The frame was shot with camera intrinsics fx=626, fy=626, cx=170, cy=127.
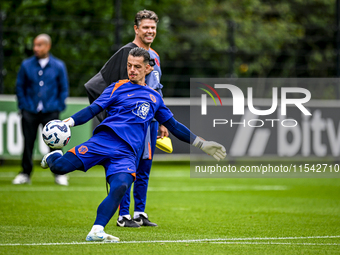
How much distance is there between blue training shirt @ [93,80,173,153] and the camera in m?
5.42

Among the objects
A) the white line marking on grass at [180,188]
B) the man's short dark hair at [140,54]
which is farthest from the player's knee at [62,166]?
the white line marking on grass at [180,188]

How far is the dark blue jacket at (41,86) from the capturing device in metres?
10.2

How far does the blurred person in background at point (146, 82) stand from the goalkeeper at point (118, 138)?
653 mm

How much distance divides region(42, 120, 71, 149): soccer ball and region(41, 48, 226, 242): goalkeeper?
8 centimetres

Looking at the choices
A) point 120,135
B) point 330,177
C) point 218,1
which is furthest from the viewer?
point 218,1

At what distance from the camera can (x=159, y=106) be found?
5680 millimetres

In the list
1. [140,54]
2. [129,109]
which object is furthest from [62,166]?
[140,54]

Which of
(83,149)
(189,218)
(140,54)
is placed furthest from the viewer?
(189,218)

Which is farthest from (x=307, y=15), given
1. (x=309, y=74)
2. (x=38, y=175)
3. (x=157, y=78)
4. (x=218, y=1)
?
(x=157, y=78)

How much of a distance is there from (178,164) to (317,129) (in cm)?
357

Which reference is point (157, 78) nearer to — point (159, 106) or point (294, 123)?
point (159, 106)

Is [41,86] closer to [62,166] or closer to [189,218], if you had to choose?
[189,218]

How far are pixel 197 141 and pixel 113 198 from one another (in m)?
0.96

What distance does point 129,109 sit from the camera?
18.0 ft
